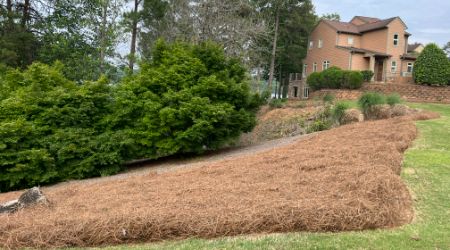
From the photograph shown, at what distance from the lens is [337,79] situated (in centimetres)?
2789

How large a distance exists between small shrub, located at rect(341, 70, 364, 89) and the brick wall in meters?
0.65

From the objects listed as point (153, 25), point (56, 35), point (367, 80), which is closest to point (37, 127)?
point (56, 35)

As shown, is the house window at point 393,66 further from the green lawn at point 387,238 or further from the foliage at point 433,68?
the green lawn at point 387,238

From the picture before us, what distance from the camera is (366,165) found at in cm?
659

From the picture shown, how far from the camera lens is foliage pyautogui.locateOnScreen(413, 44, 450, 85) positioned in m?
25.7

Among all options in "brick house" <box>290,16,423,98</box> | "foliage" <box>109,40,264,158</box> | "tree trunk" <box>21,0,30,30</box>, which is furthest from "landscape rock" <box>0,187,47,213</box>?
"brick house" <box>290,16,423,98</box>

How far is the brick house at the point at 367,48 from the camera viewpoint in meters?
32.9

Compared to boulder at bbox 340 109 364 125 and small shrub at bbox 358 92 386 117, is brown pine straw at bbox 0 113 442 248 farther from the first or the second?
boulder at bbox 340 109 364 125

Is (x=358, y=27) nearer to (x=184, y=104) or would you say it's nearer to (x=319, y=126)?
(x=319, y=126)

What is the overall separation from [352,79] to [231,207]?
78.1ft

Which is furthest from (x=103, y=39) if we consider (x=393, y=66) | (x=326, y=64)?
(x=393, y=66)

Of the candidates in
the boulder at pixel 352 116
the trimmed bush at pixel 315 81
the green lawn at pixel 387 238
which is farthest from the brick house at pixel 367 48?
the green lawn at pixel 387 238

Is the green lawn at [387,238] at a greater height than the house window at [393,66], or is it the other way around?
the house window at [393,66]

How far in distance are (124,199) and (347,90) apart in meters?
22.8
